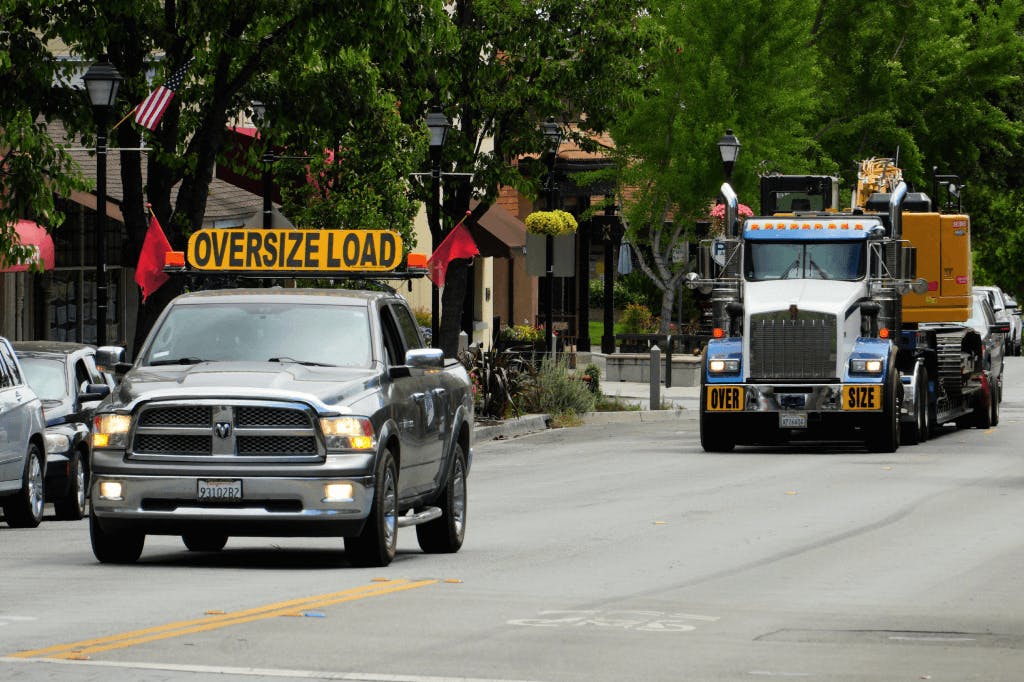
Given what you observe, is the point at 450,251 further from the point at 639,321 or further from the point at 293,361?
the point at 639,321

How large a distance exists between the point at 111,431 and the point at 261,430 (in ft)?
3.39

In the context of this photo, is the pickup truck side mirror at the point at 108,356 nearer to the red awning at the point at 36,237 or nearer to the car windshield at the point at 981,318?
the red awning at the point at 36,237

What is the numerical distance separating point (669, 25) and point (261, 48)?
22533mm

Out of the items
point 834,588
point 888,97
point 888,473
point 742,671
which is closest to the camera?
point 742,671

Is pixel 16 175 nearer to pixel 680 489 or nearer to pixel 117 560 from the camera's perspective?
pixel 680 489

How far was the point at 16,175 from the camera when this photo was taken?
24281 millimetres

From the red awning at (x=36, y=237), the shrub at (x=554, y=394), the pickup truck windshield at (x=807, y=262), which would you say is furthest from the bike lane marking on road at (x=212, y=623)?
the shrub at (x=554, y=394)

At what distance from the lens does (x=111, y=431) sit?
13.4 metres

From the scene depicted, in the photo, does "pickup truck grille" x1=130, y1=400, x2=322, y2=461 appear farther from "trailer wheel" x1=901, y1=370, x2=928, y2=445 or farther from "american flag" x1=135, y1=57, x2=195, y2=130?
"trailer wheel" x1=901, y1=370, x2=928, y2=445

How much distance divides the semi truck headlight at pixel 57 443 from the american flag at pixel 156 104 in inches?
233

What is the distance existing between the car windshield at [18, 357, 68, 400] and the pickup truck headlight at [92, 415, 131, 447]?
24.1ft

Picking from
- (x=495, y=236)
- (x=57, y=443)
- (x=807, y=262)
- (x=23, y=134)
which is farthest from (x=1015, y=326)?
(x=57, y=443)

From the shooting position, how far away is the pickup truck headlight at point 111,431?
1335 cm

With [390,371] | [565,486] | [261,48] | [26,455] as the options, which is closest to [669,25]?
[261,48]
